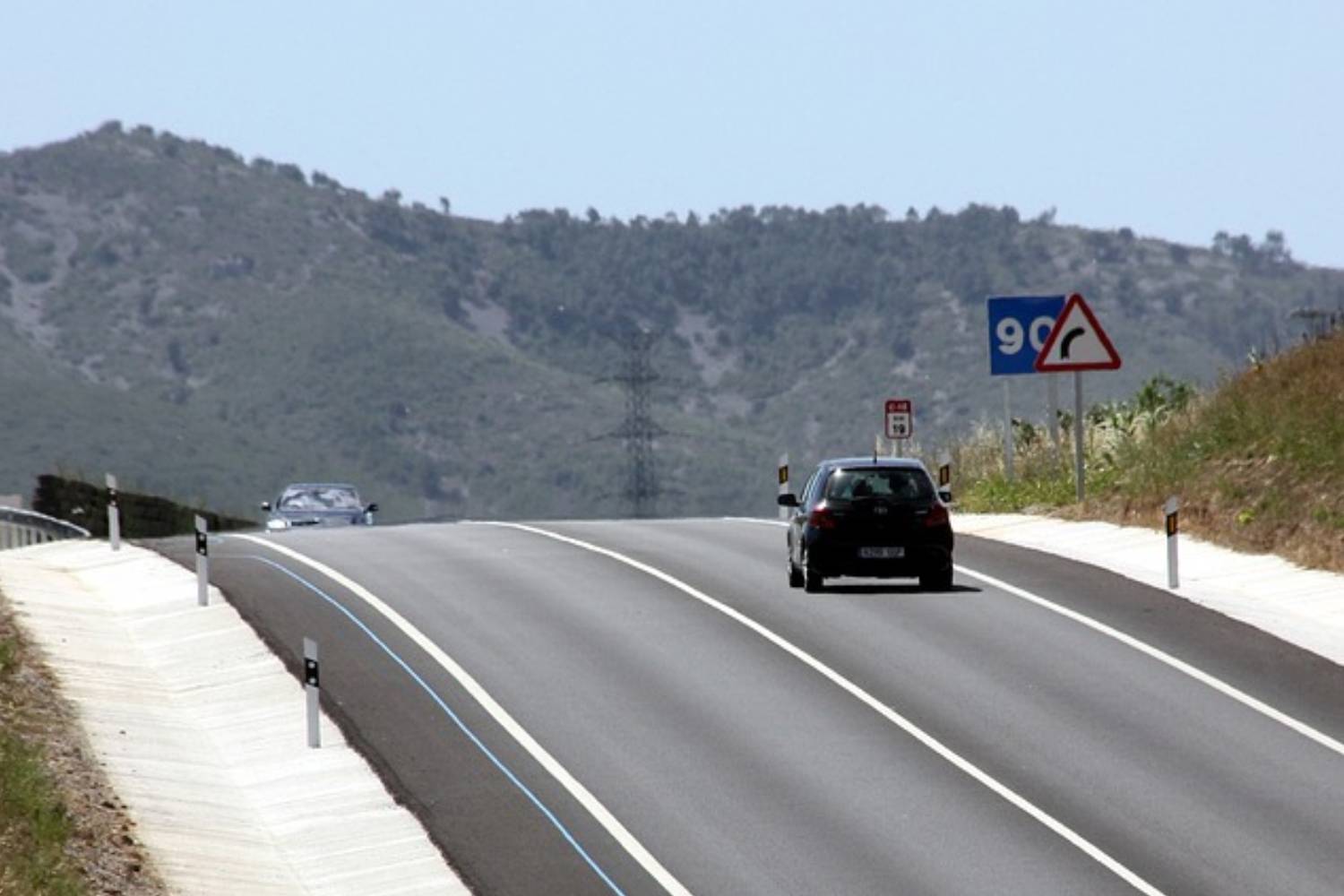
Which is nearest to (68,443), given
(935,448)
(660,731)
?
(935,448)

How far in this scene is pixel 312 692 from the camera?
2433 centimetres

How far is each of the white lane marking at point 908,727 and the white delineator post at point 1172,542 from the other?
4.88 meters

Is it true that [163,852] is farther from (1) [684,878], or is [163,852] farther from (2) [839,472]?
(2) [839,472]

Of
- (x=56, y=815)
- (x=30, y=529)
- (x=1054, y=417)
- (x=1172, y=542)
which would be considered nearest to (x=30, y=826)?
(x=56, y=815)

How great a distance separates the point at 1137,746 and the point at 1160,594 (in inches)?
365

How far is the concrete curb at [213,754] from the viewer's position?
1978 cm

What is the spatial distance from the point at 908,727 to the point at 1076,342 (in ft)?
52.0

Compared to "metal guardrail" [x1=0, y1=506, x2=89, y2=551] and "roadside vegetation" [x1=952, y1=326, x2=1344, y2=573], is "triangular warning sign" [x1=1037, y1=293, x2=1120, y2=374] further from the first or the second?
"metal guardrail" [x1=0, y1=506, x2=89, y2=551]

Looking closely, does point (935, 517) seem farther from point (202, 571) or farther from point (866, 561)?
point (202, 571)

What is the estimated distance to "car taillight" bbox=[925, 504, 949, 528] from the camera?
3244 centimetres

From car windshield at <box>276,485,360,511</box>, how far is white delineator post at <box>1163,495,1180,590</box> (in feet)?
75.2

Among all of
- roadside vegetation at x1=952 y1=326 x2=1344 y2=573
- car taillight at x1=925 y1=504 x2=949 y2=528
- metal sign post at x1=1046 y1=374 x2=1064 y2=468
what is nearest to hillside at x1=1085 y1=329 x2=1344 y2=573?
roadside vegetation at x1=952 y1=326 x2=1344 y2=573

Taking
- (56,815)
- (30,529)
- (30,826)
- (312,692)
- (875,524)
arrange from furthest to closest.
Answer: (30,529), (875,524), (312,692), (56,815), (30,826)

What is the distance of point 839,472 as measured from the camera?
108 ft
